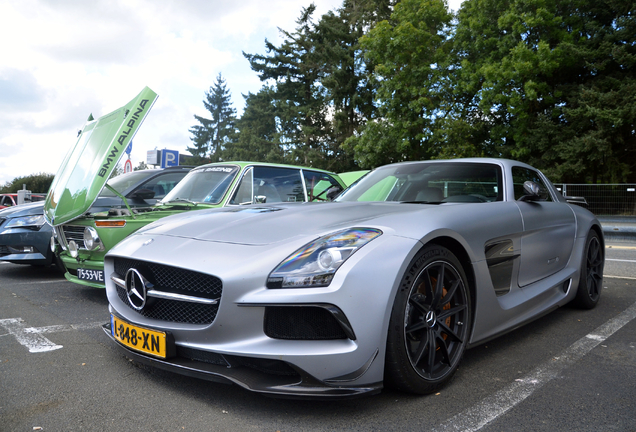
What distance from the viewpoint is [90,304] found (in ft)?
14.6

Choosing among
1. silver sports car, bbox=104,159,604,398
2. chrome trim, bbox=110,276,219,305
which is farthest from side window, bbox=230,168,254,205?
chrome trim, bbox=110,276,219,305

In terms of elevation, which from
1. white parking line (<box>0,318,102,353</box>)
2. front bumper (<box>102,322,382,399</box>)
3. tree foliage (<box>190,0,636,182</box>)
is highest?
tree foliage (<box>190,0,636,182</box>)

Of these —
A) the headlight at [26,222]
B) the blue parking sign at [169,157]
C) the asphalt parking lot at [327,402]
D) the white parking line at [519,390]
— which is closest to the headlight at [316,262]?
the asphalt parking lot at [327,402]

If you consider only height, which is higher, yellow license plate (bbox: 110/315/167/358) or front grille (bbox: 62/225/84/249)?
front grille (bbox: 62/225/84/249)

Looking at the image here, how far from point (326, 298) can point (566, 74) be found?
83.0ft

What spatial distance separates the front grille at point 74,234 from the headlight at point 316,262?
3.21 metres

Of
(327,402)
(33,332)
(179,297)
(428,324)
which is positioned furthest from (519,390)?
(33,332)

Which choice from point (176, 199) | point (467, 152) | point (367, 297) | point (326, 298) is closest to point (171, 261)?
point (326, 298)

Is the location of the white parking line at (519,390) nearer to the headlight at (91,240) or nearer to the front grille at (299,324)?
the front grille at (299,324)

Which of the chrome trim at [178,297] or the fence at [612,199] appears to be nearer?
the chrome trim at [178,297]

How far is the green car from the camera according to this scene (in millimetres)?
4340

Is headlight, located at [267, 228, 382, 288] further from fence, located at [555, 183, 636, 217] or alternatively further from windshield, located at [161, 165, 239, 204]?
fence, located at [555, 183, 636, 217]

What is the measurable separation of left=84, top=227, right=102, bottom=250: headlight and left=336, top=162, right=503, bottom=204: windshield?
2306 mm

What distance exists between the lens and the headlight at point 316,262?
2.02 metres
